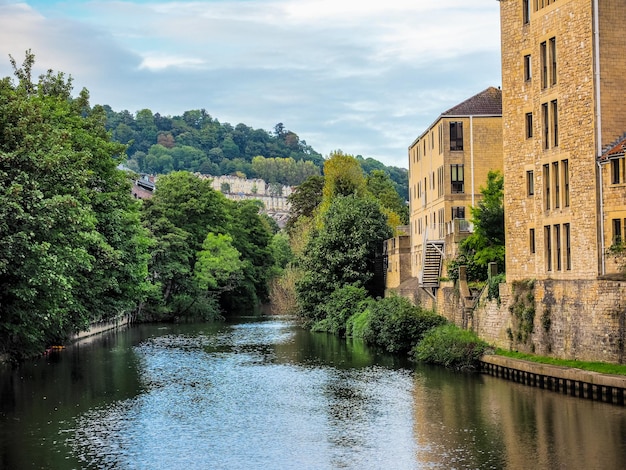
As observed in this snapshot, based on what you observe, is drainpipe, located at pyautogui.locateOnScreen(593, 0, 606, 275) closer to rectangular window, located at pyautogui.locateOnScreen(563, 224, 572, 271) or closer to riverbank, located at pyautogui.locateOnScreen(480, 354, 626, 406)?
rectangular window, located at pyautogui.locateOnScreen(563, 224, 572, 271)

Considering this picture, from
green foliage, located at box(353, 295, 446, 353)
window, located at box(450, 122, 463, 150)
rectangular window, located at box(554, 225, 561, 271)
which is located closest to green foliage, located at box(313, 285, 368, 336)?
window, located at box(450, 122, 463, 150)

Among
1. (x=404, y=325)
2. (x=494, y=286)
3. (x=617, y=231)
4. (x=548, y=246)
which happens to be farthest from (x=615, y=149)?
(x=404, y=325)

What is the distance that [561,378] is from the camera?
36.3 metres

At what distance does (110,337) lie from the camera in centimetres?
7125

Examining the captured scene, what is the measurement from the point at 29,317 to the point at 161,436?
1600 cm

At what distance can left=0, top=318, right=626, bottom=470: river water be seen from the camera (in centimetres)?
2619

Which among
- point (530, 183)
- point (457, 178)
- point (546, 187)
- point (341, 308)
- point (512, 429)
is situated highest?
point (457, 178)

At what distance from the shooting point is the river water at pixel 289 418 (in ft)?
85.9

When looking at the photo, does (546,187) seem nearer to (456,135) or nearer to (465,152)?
(456,135)

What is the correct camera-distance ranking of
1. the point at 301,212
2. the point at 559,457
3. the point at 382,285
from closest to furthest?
the point at 559,457, the point at 382,285, the point at 301,212

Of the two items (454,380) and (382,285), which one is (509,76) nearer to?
(454,380)

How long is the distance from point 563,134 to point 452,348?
11.6m

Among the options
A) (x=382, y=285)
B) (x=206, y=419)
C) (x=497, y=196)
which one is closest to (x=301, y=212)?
(x=382, y=285)

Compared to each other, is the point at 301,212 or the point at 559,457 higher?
the point at 301,212
